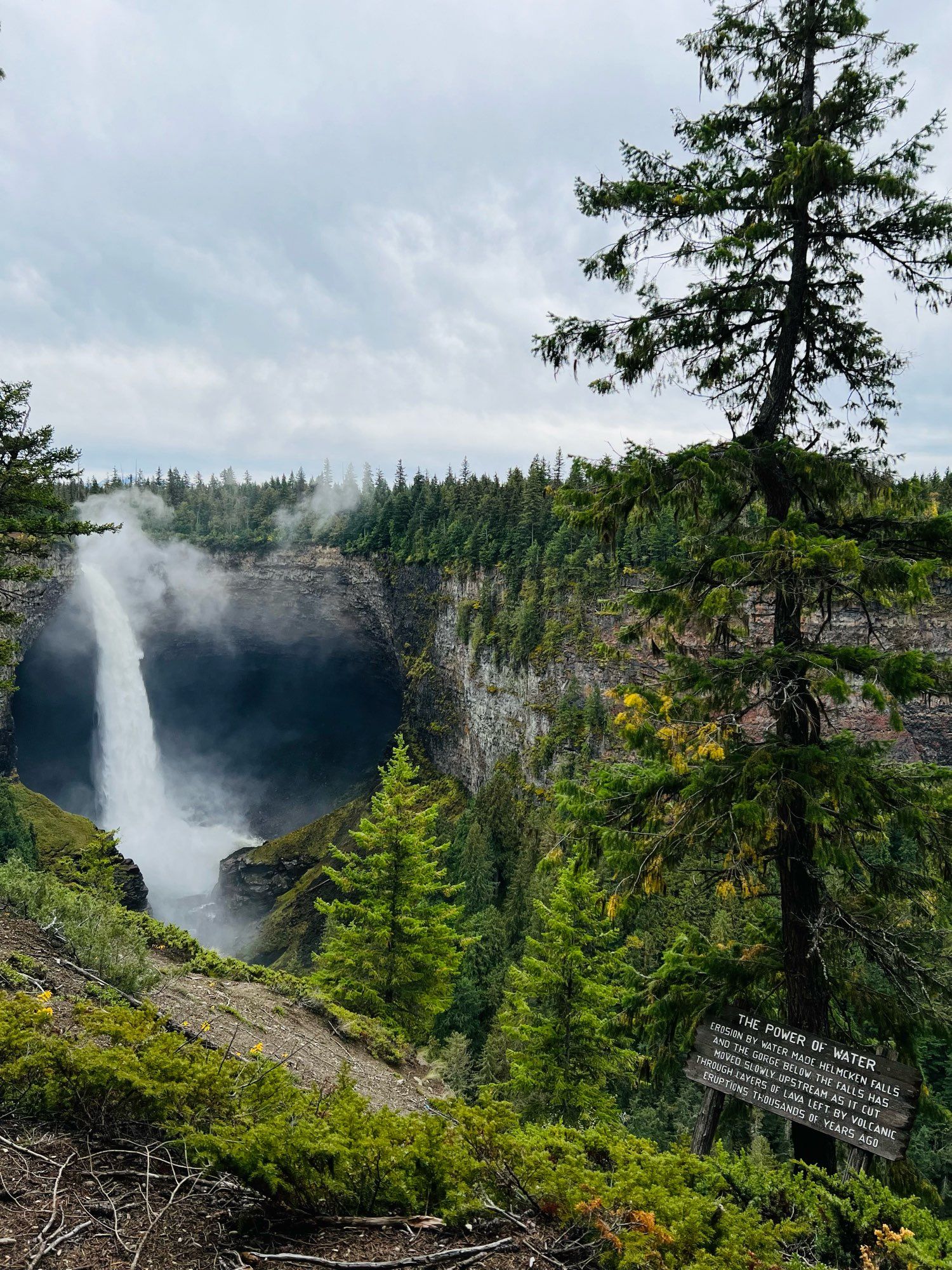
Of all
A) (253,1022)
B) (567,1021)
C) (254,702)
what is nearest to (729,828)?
(253,1022)

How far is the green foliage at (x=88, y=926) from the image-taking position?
7855 millimetres

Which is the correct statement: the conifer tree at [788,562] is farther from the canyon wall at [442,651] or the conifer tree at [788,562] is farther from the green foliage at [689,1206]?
the canyon wall at [442,651]

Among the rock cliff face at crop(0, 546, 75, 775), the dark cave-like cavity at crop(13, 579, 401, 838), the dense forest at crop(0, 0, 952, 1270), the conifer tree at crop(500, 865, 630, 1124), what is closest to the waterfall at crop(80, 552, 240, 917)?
the dark cave-like cavity at crop(13, 579, 401, 838)

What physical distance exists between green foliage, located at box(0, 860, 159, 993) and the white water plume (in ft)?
172

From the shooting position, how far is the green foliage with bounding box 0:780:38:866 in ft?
102

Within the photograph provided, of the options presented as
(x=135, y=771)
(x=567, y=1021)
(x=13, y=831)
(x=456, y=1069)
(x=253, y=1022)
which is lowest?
(x=135, y=771)

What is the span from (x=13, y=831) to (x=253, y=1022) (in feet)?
99.7

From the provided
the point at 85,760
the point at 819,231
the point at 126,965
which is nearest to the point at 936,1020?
the point at 819,231

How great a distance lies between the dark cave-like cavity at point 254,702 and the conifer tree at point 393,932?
49.3 m

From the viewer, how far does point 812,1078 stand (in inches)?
189

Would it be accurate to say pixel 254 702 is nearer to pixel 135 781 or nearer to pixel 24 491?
pixel 135 781

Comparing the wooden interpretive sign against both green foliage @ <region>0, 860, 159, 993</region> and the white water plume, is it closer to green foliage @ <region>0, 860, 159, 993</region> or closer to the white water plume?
green foliage @ <region>0, 860, 159, 993</region>

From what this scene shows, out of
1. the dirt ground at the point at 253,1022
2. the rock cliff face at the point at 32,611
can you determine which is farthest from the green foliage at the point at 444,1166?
the rock cliff face at the point at 32,611

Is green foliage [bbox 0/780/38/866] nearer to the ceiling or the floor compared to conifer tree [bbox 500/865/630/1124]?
nearer to the floor
